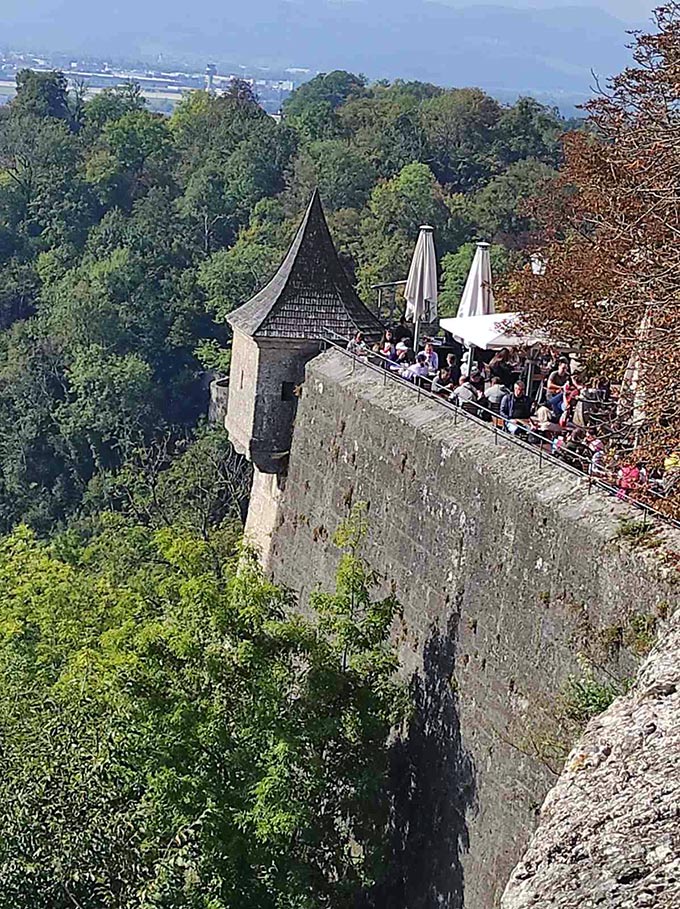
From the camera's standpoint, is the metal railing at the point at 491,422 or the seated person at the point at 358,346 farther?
the seated person at the point at 358,346

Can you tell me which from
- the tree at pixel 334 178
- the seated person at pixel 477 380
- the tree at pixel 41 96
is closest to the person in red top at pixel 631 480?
the seated person at pixel 477 380

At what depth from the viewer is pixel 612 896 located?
728 centimetres

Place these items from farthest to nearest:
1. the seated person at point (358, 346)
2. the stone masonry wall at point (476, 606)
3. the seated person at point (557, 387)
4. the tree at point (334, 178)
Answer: the tree at point (334, 178)
the seated person at point (358, 346)
the seated person at point (557, 387)
the stone masonry wall at point (476, 606)

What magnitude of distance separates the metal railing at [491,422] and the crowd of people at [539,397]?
37 millimetres

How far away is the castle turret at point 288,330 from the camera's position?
21.4m

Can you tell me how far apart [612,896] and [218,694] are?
9.51 metres

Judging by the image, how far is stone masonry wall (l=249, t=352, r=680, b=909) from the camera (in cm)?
1416

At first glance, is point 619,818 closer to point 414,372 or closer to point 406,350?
point 414,372

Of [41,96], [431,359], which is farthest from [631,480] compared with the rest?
[41,96]

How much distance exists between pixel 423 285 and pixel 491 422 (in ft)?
19.2

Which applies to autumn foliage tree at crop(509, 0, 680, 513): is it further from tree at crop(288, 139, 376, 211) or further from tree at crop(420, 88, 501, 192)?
tree at crop(420, 88, 501, 192)

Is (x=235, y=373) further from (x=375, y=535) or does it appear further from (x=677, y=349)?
(x=677, y=349)

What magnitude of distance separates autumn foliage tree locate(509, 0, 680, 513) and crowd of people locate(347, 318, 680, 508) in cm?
20

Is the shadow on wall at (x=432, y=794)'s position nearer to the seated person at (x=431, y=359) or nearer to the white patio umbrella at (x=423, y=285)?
the seated person at (x=431, y=359)
